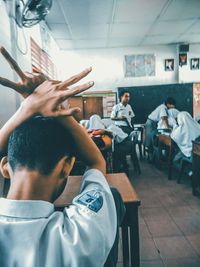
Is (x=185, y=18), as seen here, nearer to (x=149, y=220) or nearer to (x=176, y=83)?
(x=176, y=83)

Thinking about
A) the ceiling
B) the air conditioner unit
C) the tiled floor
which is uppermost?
the ceiling

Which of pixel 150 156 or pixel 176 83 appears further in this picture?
pixel 176 83

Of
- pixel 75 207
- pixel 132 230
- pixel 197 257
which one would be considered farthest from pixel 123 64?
pixel 75 207

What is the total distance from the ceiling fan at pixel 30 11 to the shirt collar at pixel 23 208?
285cm

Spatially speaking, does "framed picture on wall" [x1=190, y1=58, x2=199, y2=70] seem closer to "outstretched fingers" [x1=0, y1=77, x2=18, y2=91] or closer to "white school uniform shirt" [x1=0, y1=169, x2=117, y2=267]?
"outstretched fingers" [x1=0, y1=77, x2=18, y2=91]

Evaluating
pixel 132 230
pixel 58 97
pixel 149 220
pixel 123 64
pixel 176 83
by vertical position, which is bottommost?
pixel 149 220

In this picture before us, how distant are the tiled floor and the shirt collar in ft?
5.18

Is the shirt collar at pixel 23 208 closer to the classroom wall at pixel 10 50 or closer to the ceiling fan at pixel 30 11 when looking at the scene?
the classroom wall at pixel 10 50

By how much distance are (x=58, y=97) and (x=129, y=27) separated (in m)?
5.19

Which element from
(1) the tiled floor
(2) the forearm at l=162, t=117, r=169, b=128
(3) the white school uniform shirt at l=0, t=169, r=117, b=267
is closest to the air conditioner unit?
(2) the forearm at l=162, t=117, r=169, b=128

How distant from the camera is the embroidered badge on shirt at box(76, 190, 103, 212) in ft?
2.14

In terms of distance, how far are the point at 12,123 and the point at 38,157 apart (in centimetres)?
14

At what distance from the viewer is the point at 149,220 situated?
277cm

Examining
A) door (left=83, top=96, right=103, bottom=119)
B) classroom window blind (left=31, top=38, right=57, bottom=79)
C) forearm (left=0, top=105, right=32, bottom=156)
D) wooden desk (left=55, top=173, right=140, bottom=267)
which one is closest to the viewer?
forearm (left=0, top=105, right=32, bottom=156)
